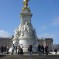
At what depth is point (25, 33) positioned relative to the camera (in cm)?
5366

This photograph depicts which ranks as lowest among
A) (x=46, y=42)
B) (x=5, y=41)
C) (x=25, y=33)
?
(x=25, y=33)

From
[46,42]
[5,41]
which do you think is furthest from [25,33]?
[5,41]

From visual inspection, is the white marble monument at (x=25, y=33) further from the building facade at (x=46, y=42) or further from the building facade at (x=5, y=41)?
the building facade at (x=5, y=41)

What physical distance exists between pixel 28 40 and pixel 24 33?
2.05 m

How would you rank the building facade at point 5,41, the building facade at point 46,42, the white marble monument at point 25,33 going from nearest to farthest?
1. the white marble monument at point 25,33
2. the building facade at point 46,42
3. the building facade at point 5,41

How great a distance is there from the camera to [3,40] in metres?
151

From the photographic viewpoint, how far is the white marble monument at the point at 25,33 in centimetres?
5262

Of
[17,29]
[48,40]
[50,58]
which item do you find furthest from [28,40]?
[48,40]

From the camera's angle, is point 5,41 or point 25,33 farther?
point 5,41

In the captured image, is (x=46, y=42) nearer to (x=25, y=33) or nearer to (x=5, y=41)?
(x=5, y=41)

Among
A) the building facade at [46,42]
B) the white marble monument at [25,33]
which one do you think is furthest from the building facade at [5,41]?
the white marble monument at [25,33]

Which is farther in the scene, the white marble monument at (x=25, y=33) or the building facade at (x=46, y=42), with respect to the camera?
the building facade at (x=46, y=42)

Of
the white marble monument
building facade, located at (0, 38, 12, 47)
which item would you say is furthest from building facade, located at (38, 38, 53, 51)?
the white marble monument

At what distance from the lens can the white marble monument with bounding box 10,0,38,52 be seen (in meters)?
52.6
